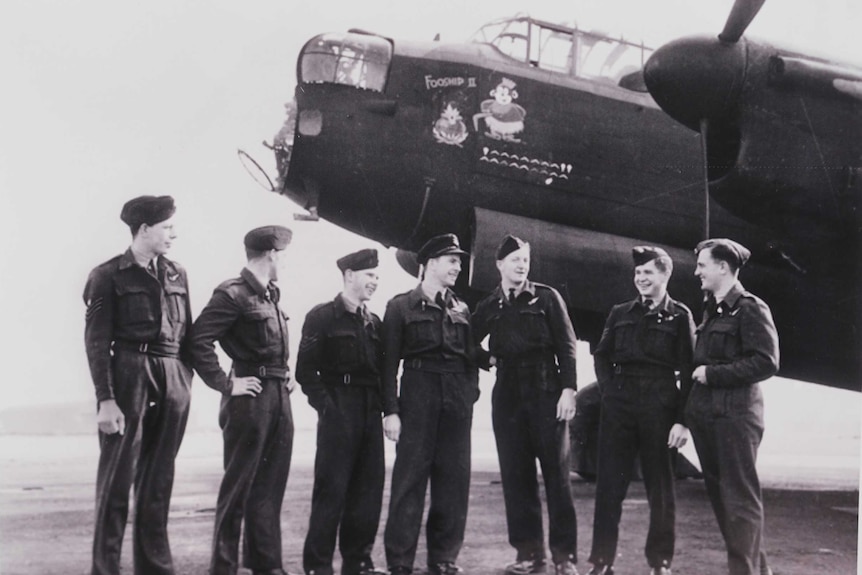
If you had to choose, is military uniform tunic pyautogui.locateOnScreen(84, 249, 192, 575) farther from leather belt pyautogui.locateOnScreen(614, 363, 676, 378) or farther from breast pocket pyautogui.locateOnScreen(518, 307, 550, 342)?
leather belt pyautogui.locateOnScreen(614, 363, 676, 378)

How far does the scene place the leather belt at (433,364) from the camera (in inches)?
208

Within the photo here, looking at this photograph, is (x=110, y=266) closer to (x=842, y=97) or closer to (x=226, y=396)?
(x=226, y=396)

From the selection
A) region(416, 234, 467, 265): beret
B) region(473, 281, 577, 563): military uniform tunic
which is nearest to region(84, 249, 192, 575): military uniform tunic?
region(416, 234, 467, 265): beret

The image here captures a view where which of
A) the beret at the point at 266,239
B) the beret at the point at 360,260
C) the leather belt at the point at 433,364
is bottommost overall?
the leather belt at the point at 433,364

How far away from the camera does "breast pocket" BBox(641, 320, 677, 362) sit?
5.17 m

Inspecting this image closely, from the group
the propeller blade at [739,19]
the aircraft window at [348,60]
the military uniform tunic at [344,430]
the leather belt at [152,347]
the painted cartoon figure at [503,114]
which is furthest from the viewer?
the painted cartoon figure at [503,114]

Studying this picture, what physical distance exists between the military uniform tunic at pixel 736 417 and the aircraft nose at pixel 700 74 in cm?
226

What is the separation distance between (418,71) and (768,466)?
12.9m

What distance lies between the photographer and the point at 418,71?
7.75 metres

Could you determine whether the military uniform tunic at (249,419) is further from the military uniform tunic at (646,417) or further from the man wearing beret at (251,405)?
the military uniform tunic at (646,417)

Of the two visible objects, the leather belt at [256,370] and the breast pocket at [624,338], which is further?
the breast pocket at [624,338]

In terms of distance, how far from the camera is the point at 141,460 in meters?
4.73

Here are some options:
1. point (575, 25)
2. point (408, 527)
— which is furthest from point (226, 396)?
→ point (575, 25)

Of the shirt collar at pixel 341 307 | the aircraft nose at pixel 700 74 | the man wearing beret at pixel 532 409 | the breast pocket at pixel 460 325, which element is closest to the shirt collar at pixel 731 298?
the man wearing beret at pixel 532 409
